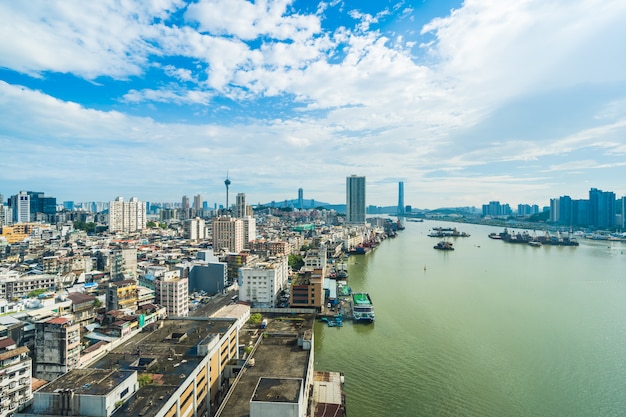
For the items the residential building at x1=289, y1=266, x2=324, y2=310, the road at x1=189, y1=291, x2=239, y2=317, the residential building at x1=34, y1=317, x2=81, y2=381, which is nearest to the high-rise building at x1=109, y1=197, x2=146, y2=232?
the road at x1=189, y1=291, x2=239, y2=317

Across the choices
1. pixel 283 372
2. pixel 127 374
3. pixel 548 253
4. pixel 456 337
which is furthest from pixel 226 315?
pixel 548 253

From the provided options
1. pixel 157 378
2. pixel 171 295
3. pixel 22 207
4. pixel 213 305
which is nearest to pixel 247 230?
pixel 213 305

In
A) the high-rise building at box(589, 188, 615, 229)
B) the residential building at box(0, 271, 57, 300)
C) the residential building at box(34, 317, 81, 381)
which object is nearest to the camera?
the residential building at box(34, 317, 81, 381)

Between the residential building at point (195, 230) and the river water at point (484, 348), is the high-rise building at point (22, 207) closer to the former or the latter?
the residential building at point (195, 230)

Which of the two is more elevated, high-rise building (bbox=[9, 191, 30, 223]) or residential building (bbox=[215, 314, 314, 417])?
high-rise building (bbox=[9, 191, 30, 223])

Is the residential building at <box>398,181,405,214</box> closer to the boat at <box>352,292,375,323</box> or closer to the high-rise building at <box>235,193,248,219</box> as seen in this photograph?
the high-rise building at <box>235,193,248,219</box>

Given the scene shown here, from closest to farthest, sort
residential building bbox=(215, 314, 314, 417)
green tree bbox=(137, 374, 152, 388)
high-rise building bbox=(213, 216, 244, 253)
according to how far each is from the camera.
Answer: residential building bbox=(215, 314, 314, 417) → green tree bbox=(137, 374, 152, 388) → high-rise building bbox=(213, 216, 244, 253)
